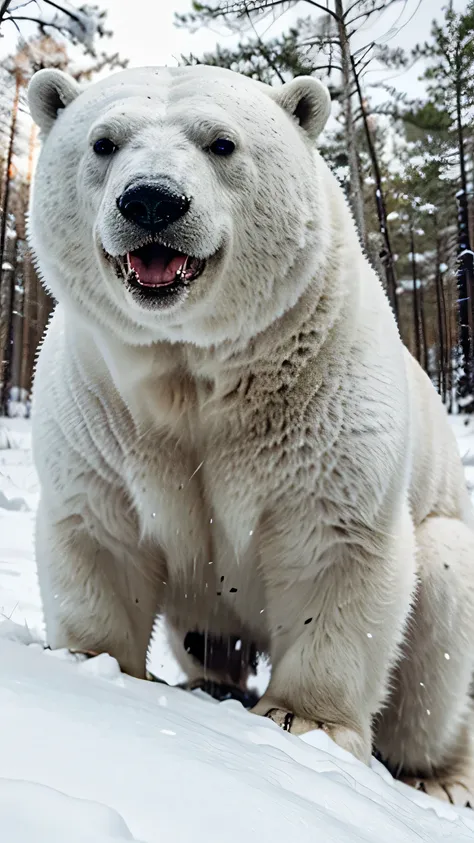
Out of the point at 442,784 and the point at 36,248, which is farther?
the point at 442,784

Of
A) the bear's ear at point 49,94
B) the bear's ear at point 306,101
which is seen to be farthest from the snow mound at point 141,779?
the bear's ear at point 306,101

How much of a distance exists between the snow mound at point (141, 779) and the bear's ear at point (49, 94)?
1.72m

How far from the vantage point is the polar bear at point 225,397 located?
7.33ft

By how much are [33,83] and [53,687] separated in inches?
77.0

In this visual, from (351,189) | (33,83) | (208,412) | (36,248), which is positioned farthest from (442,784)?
(351,189)

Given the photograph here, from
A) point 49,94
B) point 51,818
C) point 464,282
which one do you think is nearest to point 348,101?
point 464,282

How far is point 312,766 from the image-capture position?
67.5 inches

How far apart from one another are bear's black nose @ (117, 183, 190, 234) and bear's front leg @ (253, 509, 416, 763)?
95cm

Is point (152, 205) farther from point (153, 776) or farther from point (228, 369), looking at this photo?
point (153, 776)

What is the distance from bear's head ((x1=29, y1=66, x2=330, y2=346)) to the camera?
6.82 ft

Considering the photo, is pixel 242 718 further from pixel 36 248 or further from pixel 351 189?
pixel 351 189

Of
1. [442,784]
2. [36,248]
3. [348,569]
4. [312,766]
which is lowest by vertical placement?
[442,784]

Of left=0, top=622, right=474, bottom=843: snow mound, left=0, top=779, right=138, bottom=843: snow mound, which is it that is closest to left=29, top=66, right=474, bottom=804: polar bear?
left=0, top=622, right=474, bottom=843: snow mound

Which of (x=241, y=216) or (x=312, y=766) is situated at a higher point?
(x=241, y=216)
